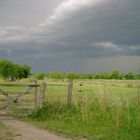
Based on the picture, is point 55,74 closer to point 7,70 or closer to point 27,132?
point 7,70

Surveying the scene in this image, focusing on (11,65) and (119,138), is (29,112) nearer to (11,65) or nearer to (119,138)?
(119,138)

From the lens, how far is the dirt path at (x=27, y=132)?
1095cm

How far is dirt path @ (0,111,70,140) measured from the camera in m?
11.0

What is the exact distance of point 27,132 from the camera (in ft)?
39.1

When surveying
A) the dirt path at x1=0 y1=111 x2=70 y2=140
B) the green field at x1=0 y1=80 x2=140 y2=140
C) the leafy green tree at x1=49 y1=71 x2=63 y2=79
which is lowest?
the dirt path at x1=0 y1=111 x2=70 y2=140

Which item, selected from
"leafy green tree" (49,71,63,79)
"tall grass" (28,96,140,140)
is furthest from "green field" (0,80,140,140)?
"leafy green tree" (49,71,63,79)

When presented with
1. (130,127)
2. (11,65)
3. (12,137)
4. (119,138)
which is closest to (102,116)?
(130,127)

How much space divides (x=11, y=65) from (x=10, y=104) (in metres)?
100

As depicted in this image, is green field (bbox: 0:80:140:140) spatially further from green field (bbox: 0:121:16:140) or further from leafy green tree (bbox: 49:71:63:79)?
leafy green tree (bbox: 49:71:63:79)

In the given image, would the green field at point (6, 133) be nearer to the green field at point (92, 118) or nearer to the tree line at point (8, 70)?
the green field at point (92, 118)

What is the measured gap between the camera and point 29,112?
16016 millimetres

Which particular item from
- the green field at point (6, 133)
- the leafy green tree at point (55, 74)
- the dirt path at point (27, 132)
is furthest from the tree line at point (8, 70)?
the green field at point (6, 133)

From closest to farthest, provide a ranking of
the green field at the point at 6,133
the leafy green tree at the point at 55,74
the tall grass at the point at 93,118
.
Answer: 1. the green field at the point at 6,133
2. the tall grass at the point at 93,118
3. the leafy green tree at the point at 55,74

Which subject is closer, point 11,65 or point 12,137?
point 12,137
